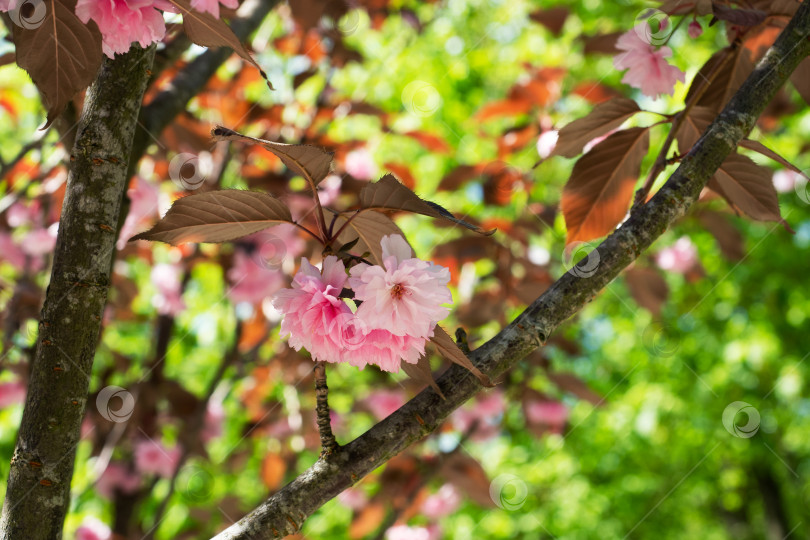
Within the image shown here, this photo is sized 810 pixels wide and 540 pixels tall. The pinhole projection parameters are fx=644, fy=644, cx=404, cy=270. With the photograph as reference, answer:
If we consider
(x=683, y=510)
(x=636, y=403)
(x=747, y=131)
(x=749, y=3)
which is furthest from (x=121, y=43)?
(x=683, y=510)

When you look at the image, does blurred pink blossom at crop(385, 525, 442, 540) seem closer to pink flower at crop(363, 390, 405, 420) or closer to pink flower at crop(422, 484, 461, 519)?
pink flower at crop(422, 484, 461, 519)

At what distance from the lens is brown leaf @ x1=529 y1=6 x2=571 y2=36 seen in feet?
6.78

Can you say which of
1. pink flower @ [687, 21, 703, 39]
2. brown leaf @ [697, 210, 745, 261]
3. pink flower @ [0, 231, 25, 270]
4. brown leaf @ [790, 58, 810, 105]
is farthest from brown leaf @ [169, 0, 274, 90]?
pink flower @ [0, 231, 25, 270]

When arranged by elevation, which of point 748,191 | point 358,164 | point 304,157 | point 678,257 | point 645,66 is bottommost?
point 678,257

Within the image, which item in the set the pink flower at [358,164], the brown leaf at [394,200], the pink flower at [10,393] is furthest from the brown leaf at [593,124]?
the pink flower at [10,393]

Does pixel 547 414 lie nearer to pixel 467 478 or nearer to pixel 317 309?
pixel 467 478

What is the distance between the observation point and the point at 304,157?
0.58 m

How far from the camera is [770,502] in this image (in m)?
7.77

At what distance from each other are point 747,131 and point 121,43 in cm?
66

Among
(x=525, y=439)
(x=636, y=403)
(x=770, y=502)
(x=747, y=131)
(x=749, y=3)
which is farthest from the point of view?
(x=770, y=502)

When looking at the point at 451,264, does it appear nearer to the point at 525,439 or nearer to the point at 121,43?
the point at 121,43

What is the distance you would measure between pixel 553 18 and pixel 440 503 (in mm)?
2125

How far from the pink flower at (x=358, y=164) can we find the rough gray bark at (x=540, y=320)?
210 centimetres

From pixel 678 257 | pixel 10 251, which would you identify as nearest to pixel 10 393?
pixel 10 251
